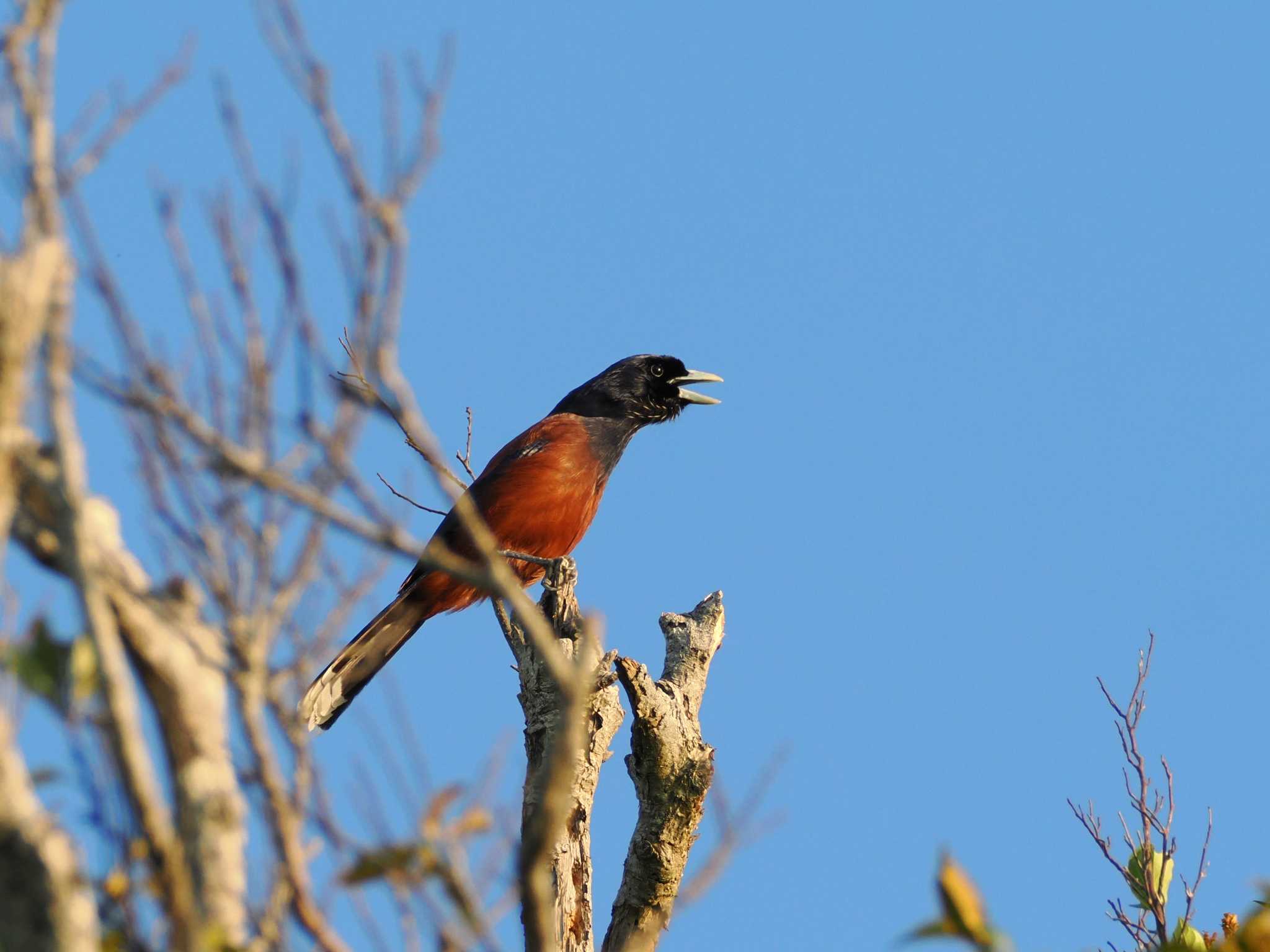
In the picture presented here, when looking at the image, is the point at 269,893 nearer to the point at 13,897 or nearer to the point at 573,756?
the point at 13,897

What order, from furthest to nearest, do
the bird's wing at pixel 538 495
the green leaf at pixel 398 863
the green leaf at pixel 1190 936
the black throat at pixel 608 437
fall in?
the black throat at pixel 608 437
the bird's wing at pixel 538 495
the green leaf at pixel 1190 936
the green leaf at pixel 398 863

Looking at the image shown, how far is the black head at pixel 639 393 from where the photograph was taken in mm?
8641

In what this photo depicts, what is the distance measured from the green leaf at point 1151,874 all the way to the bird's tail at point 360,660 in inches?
144

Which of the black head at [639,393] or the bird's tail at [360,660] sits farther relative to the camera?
the black head at [639,393]

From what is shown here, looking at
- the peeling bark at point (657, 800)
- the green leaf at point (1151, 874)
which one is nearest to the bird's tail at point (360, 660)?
the peeling bark at point (657, 800)

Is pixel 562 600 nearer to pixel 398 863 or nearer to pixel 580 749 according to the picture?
pixel 580 749

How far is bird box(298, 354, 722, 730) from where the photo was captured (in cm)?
687

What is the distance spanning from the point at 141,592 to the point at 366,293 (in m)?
0.62

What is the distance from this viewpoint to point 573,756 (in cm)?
175

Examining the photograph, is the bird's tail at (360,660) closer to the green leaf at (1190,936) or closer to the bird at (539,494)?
the bird at (539,494)

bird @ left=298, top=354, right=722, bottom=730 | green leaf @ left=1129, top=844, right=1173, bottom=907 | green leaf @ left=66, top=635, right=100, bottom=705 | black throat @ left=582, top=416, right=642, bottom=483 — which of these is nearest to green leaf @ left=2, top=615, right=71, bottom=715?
green leaf @ left=66, top=635, right=100, bottom=705

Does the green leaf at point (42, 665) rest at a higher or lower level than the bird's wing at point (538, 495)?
lower

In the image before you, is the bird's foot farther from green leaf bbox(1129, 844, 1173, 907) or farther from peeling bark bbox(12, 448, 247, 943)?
peeling bark bbox(12, 448, 247, 943)

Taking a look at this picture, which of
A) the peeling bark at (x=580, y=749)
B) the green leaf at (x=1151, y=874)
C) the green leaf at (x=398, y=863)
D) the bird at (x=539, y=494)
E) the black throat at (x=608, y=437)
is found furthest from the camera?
the black throat at (x=608, y=437)
